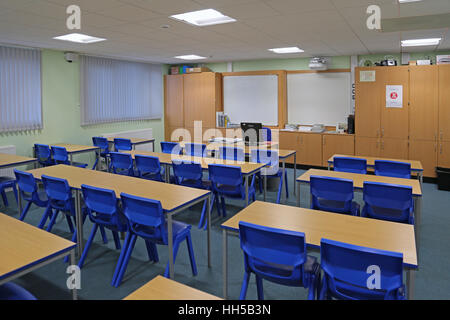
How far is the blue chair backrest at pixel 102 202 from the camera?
3.01 meters

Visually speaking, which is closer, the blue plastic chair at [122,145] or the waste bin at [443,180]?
the waste bin at [443,180]

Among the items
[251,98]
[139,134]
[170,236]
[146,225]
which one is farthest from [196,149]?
[251,98]

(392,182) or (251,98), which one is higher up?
(251,98)

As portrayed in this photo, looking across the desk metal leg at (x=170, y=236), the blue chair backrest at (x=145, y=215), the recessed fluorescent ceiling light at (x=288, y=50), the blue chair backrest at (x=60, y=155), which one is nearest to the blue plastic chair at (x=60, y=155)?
the blue chair backrest at (x=60, y=155)

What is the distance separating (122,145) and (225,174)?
358 centimetres

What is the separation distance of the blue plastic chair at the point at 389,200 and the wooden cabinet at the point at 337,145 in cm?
427

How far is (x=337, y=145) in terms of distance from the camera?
7730 mm

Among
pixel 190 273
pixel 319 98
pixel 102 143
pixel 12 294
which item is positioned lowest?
pixel 190 273

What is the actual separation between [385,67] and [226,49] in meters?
3.25

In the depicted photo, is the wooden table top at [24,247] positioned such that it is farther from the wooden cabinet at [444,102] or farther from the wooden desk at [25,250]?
the wooden cabinet at [444,102]

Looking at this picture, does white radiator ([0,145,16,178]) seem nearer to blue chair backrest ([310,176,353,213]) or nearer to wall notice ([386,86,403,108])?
blue chair backrest ([310,176,353,213])

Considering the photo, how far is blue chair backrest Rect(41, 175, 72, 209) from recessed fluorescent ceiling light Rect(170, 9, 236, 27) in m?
2.33

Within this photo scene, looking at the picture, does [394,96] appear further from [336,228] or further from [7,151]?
[7,151]

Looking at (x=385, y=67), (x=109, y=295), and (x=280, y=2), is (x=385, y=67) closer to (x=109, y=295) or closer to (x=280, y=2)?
(x=280, y=2)
